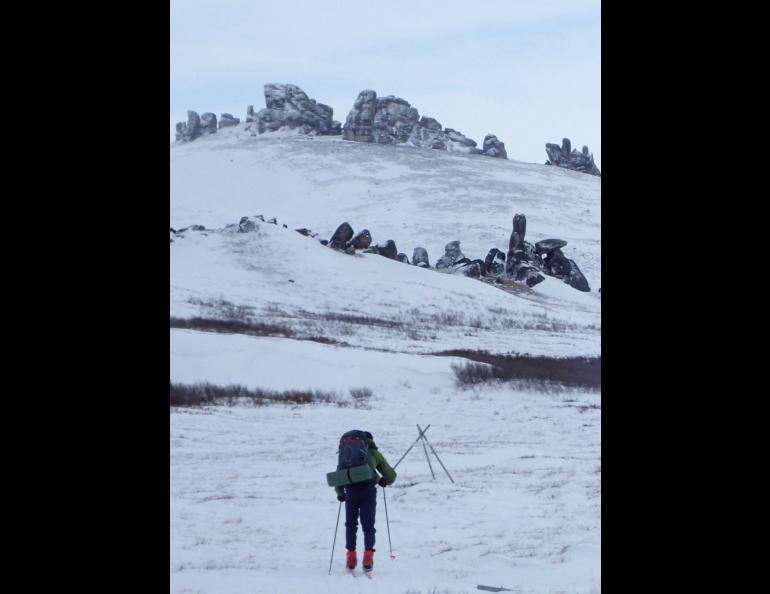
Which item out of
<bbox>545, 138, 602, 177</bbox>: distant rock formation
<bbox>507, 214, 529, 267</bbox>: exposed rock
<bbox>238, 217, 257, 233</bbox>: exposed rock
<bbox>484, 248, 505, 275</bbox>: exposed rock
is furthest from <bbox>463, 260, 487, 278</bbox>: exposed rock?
<bbox>238, 217, 257, 233</bbox>: exposed rock

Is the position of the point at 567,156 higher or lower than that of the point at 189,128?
lower

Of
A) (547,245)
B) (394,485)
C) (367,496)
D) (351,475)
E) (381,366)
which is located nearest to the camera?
(351,475)

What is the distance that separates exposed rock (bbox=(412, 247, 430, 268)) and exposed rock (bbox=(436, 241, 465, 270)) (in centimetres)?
16

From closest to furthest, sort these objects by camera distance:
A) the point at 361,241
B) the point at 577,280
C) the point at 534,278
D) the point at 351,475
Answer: the point at 351,475
the point at 577,280
the point at 534,278
the point at 361,241

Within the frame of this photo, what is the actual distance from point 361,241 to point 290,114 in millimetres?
2327

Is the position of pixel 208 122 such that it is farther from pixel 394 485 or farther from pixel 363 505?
pixel 363 505

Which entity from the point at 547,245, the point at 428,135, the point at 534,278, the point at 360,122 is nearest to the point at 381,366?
the point at 534,278

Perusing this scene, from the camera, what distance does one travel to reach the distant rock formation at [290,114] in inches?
437

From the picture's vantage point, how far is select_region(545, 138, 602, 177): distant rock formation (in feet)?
34.1

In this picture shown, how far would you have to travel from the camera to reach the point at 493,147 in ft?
35.0

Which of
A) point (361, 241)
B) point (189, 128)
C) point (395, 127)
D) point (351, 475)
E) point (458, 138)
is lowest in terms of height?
point (351, 475)
